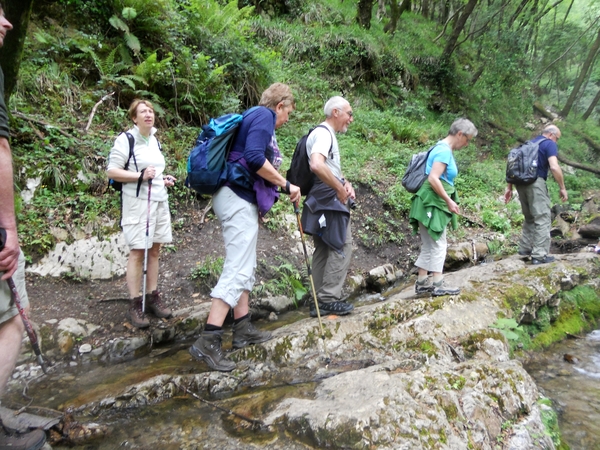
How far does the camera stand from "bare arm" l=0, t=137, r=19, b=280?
2107mm

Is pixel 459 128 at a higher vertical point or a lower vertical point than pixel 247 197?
higher

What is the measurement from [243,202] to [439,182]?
219cm

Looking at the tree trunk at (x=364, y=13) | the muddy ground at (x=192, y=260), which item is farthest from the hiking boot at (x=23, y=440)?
the tree trunk at (x=364, y=13)

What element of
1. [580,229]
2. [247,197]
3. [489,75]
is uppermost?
[489,75]

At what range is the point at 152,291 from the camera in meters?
4.42

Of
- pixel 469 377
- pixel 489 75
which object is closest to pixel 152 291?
pixel 469 377

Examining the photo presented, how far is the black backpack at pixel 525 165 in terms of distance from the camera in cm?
598

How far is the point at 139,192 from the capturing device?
4156mm

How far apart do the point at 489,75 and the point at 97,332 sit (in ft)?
57.3

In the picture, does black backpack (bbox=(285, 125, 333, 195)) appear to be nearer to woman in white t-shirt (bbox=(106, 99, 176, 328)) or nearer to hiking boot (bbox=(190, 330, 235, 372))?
woman in white t-shirt (bbox=(106, 99, 176, 328))

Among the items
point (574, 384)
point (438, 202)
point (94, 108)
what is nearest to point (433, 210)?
point (438, 202)

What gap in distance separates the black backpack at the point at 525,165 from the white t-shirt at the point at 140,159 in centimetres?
511

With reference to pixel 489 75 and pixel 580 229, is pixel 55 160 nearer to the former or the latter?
pixel 580 229

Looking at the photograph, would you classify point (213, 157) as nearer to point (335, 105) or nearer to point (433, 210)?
point (335, 105)
